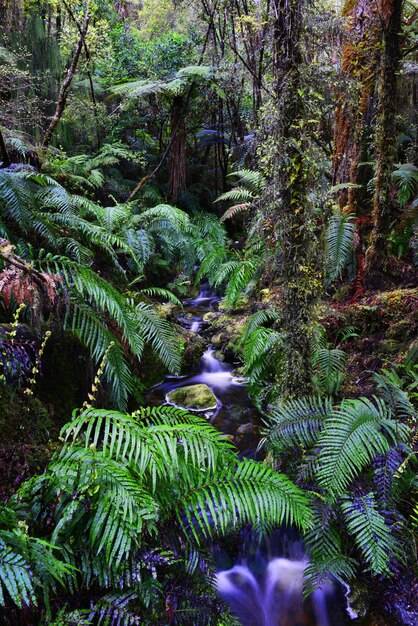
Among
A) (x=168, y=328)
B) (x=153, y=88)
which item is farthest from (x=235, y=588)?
(x=153, y=88)

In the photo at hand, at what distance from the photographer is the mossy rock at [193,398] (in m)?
4.66

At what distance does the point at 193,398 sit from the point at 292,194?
282 cm

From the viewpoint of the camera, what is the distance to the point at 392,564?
2467 millimetres

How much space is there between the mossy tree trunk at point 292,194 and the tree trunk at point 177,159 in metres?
6.17

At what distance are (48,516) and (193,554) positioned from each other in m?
0.76

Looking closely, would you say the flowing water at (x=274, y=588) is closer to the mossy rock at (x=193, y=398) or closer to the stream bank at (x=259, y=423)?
the stream bank at (x=259, y=423)

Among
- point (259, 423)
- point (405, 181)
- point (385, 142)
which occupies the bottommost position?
point (259, 423)

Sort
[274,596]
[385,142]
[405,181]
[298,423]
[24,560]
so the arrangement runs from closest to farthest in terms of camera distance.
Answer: [24,560], [274,596], [298,423], [385,142], [405,181]

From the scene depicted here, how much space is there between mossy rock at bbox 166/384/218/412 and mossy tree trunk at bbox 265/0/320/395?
1809mm

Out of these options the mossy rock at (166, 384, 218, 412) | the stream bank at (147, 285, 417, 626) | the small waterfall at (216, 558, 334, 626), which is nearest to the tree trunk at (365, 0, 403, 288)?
the stream bank at (147, 285, 417, 626)

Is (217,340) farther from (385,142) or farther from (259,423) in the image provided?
(385,142)

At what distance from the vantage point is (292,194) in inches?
104

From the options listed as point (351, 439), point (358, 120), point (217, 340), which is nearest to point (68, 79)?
point (358, 120)

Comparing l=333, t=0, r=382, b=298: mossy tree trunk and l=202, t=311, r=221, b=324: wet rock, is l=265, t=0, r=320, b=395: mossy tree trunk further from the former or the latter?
l=202, t=311, r=221, b=324: wet rock
